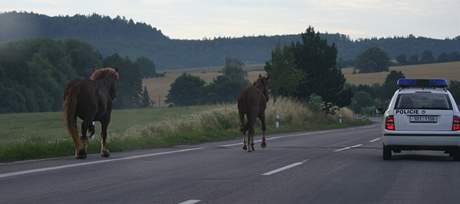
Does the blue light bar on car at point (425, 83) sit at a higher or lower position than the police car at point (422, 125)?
higher

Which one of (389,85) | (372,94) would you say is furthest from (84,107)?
(372,94)

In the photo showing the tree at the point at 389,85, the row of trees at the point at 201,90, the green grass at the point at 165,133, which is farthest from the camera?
the row of trees at the point at 201,90

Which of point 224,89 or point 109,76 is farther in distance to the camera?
point 224,89

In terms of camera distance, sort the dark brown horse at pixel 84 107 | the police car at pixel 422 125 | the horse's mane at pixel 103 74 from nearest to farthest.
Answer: the dark brown horse at pixel 84 107 < the police car at pixel 422 125 < the horse's mane at pixel 103 74

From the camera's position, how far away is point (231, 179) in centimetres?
1183

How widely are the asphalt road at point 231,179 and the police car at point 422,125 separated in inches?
15.3

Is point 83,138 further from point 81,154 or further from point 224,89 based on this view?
point 224,89

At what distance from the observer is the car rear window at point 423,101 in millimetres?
16328

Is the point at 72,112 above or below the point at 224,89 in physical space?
above

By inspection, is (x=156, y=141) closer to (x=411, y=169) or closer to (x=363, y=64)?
(x=411, y=169)

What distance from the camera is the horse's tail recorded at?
50.1ft

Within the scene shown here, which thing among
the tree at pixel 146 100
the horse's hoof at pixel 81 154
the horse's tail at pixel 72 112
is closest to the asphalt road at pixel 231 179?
the horse's hoof at pixel 81 154

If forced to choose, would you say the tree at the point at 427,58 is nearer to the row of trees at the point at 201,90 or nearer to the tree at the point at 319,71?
the row of trees at the point at 201,90

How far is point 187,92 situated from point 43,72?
111 ft
